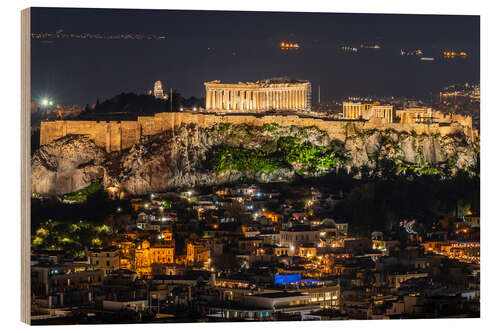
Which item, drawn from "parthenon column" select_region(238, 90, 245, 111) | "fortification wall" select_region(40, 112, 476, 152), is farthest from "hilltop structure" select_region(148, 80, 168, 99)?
"parthenon column" select_region(238, 90, 245, 111)

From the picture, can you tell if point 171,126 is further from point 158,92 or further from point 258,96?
point 258,96

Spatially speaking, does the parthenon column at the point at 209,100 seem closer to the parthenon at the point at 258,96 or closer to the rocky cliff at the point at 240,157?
the parthenon at the point at 258,96

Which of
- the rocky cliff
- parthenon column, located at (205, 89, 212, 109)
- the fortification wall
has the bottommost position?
the rocky cliff

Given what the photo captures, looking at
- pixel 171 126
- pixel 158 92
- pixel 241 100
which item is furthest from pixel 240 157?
pixel 158 92

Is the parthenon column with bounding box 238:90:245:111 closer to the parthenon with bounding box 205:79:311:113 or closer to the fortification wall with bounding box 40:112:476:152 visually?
the parthenon with bounding box 205:79:311:113

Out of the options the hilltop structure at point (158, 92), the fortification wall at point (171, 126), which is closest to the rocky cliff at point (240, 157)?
the fortification wall at point (171, 126)

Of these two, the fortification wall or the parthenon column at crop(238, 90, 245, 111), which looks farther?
the parthenon column at crop(238, 90, 245, 111)
